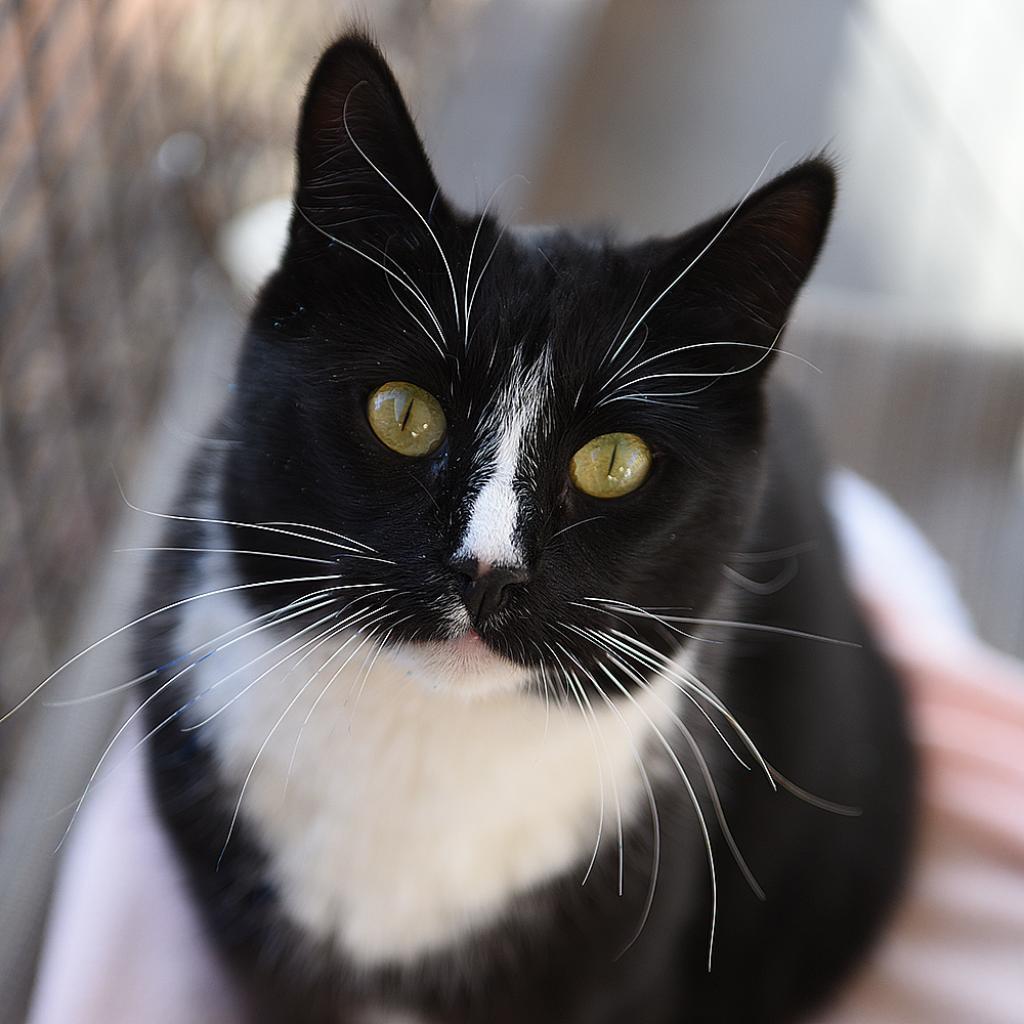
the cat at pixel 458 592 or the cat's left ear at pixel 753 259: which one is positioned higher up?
the cat's left ear at pixel 753 259

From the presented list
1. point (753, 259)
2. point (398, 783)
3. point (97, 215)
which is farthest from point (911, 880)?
point (97, 215)

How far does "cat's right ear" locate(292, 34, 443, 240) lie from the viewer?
72 cm

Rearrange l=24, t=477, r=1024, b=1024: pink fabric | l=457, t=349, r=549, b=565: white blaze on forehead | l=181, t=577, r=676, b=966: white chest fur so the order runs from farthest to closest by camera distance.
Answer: l=24, t=477, r=1024, b=1024: pink fabric, l=181, t=577, r=676, b=966: white chest fur, l=457, t=349, r=549, b=565: white blaze on forehead

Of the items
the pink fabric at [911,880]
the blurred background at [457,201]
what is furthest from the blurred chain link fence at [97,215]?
the pink fabric at [911,880]

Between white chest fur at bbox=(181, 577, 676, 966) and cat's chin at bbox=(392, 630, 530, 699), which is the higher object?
cat's chin at bbox=(392, 630, 530, 699)

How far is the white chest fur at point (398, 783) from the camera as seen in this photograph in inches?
33.2

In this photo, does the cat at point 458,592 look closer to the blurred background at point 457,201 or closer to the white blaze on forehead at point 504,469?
the white blaze on forehead at point 504,469

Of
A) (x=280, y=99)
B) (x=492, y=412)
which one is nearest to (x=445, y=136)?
(x=280, y=99)

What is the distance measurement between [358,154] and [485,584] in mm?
295

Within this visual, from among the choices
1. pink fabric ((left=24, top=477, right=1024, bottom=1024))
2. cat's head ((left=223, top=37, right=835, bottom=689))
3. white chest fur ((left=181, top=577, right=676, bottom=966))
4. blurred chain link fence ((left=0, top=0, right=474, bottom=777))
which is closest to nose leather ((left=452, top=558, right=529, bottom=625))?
cat's head ((left=223, top=37, right=835, bottom=689))

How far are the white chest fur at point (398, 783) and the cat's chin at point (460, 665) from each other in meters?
0.05

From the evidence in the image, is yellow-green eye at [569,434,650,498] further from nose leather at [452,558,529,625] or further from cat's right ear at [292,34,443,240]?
cat's right ear at [292,34,443,240]

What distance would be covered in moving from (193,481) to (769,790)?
63 centimetres

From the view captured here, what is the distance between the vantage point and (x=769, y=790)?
1.14 meters
